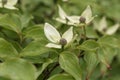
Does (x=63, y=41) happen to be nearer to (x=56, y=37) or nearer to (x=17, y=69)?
(x=56, y=37)

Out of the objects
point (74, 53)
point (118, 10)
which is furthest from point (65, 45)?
point (118, 10)

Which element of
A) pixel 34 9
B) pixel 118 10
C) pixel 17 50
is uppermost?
pixel 17 50

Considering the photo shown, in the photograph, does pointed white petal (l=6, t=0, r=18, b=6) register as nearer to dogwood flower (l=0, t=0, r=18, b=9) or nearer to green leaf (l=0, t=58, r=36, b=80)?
dogwood flower (l=0, t=0, r=18, b=9)

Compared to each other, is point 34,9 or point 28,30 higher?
point 28,30

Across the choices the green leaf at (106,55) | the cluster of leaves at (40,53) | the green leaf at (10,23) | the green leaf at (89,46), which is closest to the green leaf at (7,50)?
the cluster of leaves at (40,53)

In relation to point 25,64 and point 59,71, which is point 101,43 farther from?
point 25,64

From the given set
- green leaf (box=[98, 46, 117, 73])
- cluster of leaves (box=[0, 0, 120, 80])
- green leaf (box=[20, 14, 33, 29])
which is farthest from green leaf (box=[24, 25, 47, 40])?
green leaf (box=[98, 46, 117, 73])
